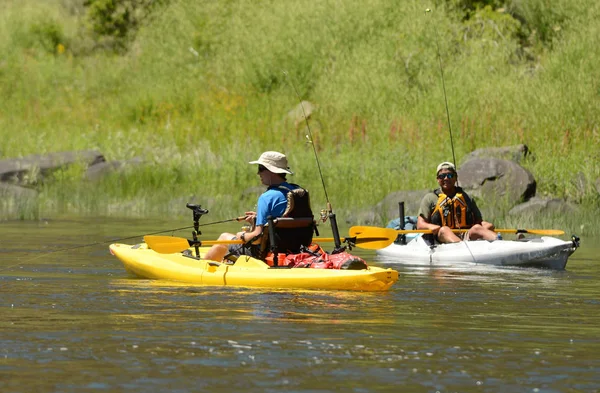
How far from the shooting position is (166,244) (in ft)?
38.9

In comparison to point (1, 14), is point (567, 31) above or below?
below

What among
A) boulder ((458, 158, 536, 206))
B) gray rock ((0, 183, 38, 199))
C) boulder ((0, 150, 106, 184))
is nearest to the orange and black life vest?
boulder ((458, 158, 536, 206))

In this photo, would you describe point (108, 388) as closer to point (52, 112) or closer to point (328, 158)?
point (328, 158)

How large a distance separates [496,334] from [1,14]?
119ft

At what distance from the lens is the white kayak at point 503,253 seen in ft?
44.2

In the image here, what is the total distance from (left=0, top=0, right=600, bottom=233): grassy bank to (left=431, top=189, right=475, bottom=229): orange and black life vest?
5.08 m

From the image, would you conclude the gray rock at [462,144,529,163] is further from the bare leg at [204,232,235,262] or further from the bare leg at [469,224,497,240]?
the bare leg at [204,232,235,262]

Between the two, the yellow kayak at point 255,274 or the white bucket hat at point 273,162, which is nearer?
the yellow kayak at point 255,274

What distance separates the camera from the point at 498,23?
3198 cm

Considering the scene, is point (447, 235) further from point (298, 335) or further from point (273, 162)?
point (298, 335)

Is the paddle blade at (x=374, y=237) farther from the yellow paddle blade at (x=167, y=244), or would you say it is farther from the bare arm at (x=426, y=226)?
the bare arm at (x=426, y=226)

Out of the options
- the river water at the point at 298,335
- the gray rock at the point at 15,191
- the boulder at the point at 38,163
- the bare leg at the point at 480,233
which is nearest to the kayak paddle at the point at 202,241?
the river water at the point at 298,335

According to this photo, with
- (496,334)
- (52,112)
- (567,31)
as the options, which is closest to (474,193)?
(567,31)

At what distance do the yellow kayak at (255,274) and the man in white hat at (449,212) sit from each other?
3.42m
